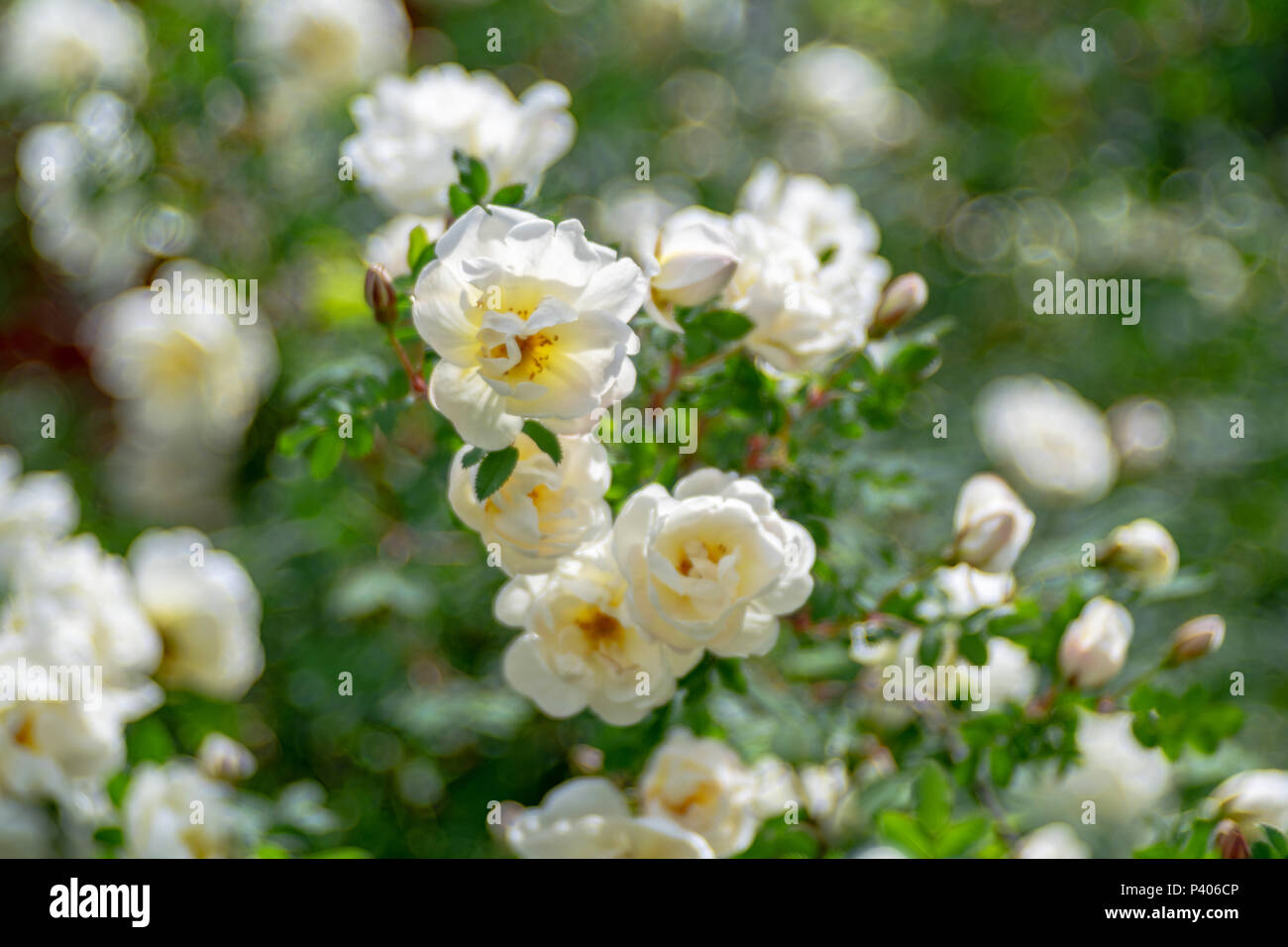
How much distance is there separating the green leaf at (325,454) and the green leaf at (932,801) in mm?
632

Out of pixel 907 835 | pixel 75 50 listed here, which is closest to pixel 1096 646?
pixel 907 835

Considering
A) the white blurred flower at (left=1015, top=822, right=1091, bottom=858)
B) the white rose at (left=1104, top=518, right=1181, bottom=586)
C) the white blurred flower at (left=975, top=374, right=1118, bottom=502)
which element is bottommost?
the white blurred flower at (left=1015, top=822, right=1091, bottom=858)

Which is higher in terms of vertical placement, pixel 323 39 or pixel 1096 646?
pixel 323 39

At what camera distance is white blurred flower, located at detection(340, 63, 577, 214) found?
1.13 metres

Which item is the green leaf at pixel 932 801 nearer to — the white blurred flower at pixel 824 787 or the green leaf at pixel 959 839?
the green leaf at pixel 959 839

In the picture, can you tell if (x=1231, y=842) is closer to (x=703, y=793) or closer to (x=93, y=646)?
(x=703, y=793)

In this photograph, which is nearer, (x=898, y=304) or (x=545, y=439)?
(x=545, y=439)

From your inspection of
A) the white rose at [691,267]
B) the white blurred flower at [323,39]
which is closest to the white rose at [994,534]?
the white rose at [691,267]

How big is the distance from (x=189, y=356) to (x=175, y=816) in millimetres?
1003

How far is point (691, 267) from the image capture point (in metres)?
0.93

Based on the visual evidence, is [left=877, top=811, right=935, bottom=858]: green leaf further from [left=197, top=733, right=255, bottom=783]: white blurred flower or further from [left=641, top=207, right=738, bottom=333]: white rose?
[left=197, top=733, right=255, bottom=783]: white blurred flower

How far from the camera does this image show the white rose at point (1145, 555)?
3.64ft

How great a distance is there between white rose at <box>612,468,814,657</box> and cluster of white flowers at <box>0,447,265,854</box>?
0.56m

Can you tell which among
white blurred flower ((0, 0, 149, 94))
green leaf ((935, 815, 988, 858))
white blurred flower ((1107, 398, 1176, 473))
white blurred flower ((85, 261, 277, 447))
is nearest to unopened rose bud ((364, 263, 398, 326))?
green leaf ((935, 815, 988, 858))
